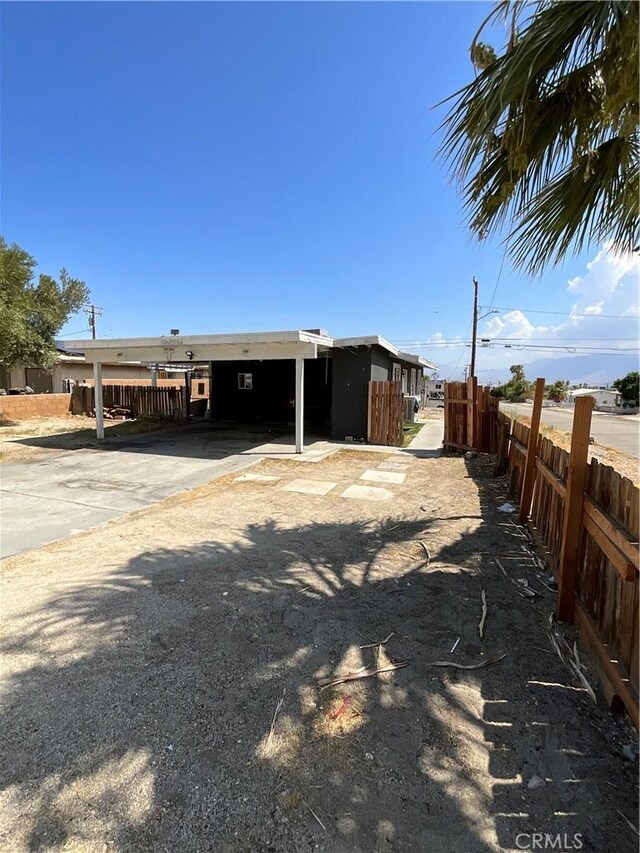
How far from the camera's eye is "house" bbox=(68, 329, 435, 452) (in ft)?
34.3

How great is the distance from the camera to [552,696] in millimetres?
2178

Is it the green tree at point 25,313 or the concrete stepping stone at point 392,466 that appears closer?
the concrete stepping stone at point 392,466

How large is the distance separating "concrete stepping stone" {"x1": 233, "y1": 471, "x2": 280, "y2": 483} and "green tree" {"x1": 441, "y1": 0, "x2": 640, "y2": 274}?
5506 millimetres

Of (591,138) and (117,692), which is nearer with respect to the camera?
(117,692)

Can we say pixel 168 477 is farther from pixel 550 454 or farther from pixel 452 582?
pixel 550 454

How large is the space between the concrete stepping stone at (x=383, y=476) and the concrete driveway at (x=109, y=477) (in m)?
1.88

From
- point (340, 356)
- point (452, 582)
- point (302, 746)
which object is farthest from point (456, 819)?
point (340, 356)

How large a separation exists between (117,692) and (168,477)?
598cm

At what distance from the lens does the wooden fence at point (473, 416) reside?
9938 millimetres

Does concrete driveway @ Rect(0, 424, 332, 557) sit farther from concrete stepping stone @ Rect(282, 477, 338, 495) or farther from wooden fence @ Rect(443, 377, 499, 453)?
wooden fence @ Rect(443, 377, 499, 453)

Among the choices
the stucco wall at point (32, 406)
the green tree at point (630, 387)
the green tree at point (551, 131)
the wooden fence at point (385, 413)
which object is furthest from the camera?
the green tree at point (630, 387)

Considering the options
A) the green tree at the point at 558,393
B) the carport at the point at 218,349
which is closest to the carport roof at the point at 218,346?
the carport at the point at 218,349

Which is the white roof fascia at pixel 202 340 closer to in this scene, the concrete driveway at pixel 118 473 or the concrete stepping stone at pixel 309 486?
the concrete driveway at pixel 118 473

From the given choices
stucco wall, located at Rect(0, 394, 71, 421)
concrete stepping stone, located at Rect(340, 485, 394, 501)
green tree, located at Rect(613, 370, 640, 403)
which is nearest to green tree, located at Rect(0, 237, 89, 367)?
stucco wall, located at Rect(0, 394, 71, 421)
